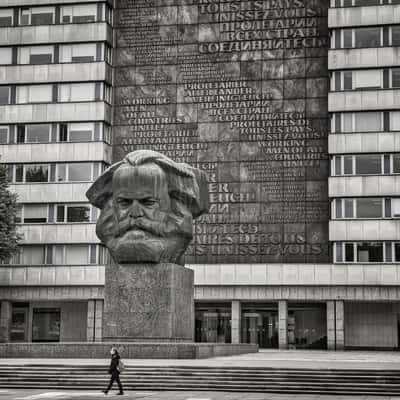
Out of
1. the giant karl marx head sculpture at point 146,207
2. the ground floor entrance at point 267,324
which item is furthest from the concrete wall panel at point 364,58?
the giant karl marx head sculpture at point 146,207

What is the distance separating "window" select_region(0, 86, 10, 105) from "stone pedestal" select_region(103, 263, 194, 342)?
37.6 meters

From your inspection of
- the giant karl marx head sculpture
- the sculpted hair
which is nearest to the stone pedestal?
the giant karl marx head sculpture

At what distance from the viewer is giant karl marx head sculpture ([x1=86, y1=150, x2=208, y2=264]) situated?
34469 millimetres

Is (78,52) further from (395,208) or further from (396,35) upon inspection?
(395,208)

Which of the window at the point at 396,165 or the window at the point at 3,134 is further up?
the window at the point at 3,134

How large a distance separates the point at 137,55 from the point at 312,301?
24138 millimetres

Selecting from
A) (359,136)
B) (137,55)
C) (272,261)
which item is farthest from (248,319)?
(137,55)

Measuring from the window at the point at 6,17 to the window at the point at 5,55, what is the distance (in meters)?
2.09

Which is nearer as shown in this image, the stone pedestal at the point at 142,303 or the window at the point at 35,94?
the stone pedestal at the point at 142,303

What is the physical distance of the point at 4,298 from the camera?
2598 inches

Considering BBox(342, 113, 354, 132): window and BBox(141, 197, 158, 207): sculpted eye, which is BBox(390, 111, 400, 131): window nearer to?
BBox(342, 113, 354, 132): window

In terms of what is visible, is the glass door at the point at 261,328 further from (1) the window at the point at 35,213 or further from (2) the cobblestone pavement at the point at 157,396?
(2) the cobblestone pavement at the point at 157,396

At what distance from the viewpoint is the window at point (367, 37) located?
62.8 m

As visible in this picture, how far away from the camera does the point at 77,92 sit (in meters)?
66.9
